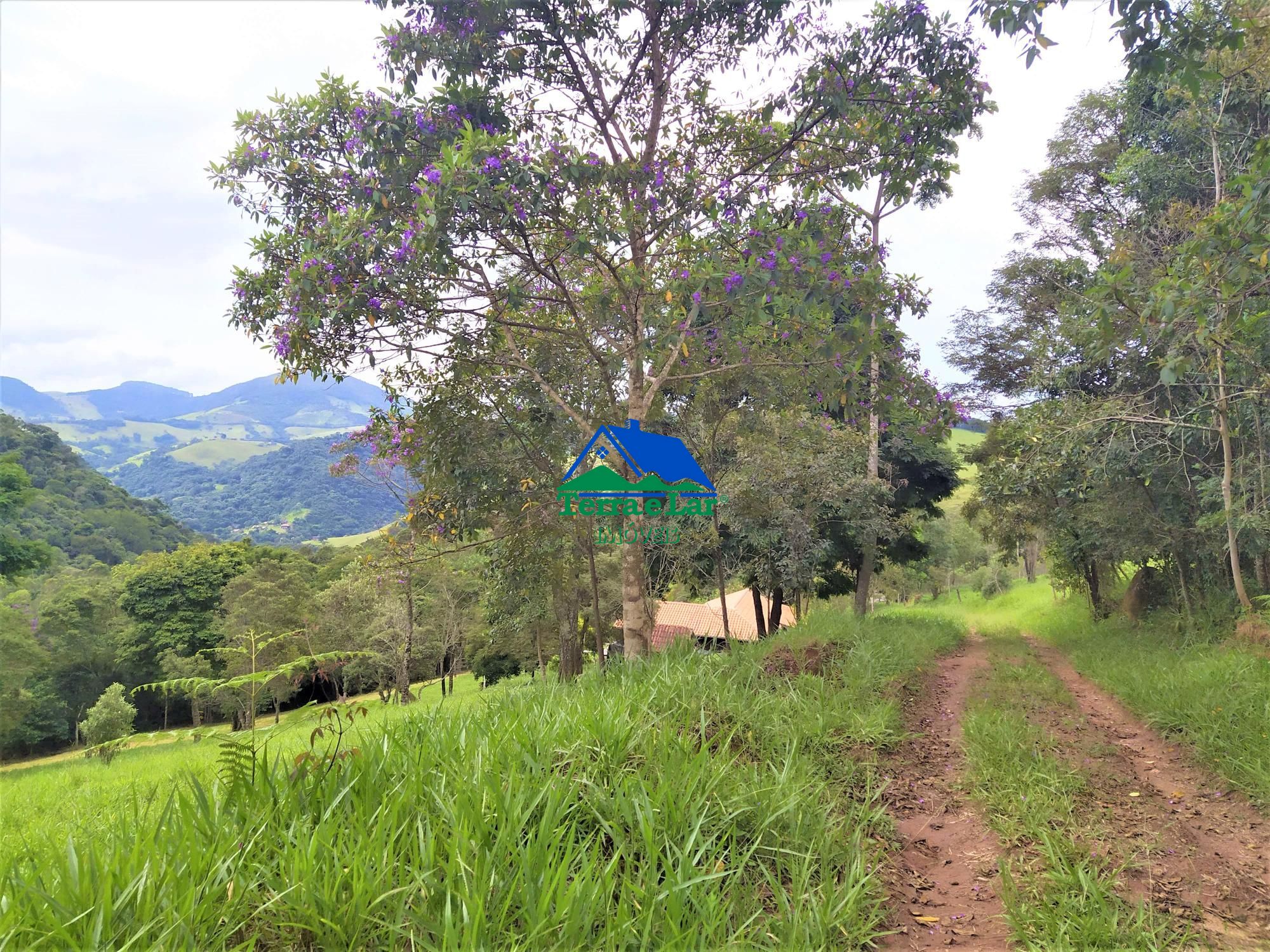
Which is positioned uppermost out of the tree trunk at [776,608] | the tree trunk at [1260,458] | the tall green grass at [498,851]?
the tree trunk at [1260,458]

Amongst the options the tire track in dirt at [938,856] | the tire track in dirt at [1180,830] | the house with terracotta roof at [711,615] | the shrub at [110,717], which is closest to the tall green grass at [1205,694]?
the tire track in dirt at [1180,830]

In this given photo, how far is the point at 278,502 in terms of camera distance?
3597 centimetres

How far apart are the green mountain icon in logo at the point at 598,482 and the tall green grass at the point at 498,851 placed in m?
2.59

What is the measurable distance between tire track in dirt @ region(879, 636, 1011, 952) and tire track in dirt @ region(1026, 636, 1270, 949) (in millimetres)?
669

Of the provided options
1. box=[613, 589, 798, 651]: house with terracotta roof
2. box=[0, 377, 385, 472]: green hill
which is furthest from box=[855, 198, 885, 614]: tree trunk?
box=[0, 377, 385, 472]: green hill

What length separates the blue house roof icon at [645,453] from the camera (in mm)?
5770

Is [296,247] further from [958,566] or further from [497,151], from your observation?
[958,566]

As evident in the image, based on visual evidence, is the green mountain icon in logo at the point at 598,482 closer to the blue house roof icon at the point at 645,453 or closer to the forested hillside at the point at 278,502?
the blue house roof icon at the point at 645,453

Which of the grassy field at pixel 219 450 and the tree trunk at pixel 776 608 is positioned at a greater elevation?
the grassy field at pixel 219 450

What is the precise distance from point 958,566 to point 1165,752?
3388cm

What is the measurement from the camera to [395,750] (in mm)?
2891

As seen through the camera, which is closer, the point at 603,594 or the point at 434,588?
the point at 603,594

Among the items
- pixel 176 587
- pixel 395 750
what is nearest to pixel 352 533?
pixel 176 587

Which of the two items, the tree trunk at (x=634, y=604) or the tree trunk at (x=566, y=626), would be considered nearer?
the tree trunk at (x=634, y=604)
